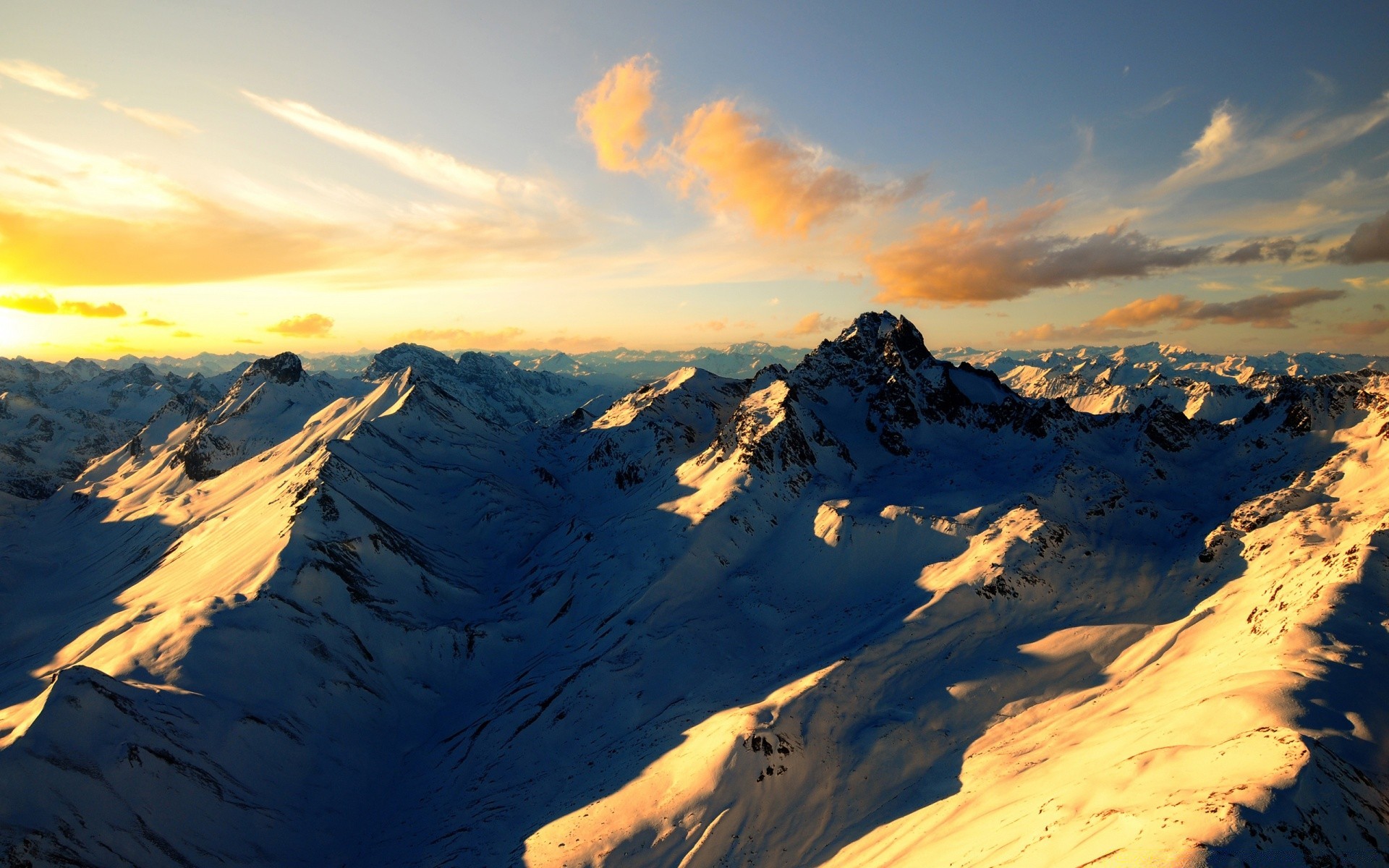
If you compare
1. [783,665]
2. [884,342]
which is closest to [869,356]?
[884,342]

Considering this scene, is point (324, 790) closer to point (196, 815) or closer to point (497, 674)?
point (196, 815)

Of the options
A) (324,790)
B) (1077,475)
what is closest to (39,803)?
(324,790)

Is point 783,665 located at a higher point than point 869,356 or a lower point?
lower

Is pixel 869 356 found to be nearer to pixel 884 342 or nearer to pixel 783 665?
pixel 884 342

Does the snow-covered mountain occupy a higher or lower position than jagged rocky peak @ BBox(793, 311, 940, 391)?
lower

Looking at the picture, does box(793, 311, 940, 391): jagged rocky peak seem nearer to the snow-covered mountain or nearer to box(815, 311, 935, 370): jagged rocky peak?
box(815, 311, 935, 370): jagged rocky peak

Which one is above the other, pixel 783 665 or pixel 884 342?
pixel 884 342

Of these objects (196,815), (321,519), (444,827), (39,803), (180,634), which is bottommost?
(444,827)

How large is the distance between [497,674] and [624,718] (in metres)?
33.7

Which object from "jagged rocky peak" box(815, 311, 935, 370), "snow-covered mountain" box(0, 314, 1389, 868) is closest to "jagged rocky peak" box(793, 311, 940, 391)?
"jagged rocky peak" box(815, 311, 935, 370)

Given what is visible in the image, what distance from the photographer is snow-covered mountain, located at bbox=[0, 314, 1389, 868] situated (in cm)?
5250

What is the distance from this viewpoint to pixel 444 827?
71.3 m

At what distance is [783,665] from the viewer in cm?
8712

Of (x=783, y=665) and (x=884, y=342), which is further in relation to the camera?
(x=884, y=342)
